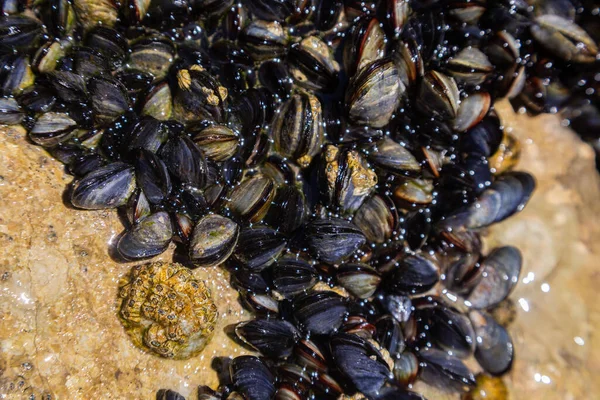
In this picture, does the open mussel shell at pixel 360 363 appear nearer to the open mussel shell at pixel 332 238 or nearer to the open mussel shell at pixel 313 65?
the open mussel shell at pixel 332 238

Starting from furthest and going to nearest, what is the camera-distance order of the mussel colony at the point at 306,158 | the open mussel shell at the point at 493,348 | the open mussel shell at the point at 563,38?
the open mussel shell at the point at 563,38
the open mussel shell at the point at 493,348
the mussel colony at the point at 306,158

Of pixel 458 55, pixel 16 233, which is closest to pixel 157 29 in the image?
pixel 16 233

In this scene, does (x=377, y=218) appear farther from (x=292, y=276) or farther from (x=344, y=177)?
(x=292, y=276)

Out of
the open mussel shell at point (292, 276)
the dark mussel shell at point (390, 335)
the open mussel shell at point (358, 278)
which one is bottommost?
the dark mussel shell at point (390, 335)

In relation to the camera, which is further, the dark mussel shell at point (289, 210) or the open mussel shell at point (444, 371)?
the open mussel shell at point (444, 371)

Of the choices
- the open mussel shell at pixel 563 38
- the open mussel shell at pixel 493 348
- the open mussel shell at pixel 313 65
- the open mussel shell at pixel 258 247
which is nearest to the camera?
the open mussel shell at pixel 258 247

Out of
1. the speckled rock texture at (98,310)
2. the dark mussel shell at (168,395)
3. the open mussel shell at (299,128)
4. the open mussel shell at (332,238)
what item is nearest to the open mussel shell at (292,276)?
the open mussel shell at (332,238)

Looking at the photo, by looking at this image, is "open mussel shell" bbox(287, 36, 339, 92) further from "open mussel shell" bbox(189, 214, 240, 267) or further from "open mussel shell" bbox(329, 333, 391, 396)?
"open mussel shell" bbox(329, 333, 391, 396)
